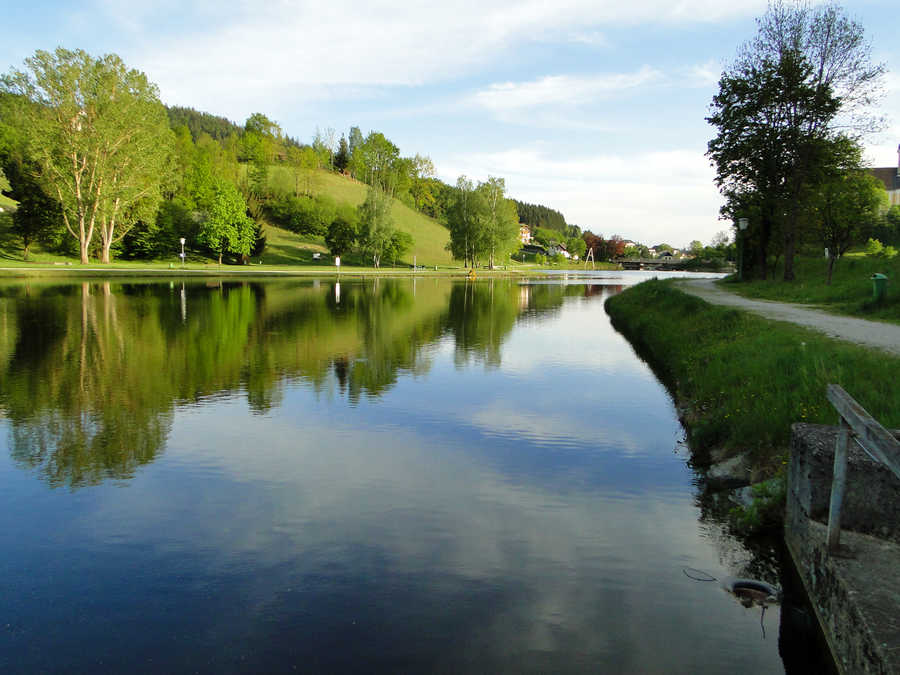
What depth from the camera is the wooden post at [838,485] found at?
16.7 feet

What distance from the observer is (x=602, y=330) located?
29.7m

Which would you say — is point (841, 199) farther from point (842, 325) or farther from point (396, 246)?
point (396, 246)

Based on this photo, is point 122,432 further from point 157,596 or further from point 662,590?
point 662,590

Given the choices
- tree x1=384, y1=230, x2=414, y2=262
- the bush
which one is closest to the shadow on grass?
tree x1=384, y1=230, x2=414, y2=262

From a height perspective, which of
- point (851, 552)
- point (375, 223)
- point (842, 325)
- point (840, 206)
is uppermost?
point (375, 223)

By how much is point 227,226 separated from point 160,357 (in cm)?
7306

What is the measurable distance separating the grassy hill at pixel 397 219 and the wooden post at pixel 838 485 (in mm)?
105228

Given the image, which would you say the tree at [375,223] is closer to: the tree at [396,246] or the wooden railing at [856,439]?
the tree at [396,246]

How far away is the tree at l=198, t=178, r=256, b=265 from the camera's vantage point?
84938 mm

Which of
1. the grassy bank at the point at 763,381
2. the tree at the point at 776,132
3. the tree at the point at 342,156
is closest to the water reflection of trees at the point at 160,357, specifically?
the grassy bank at the point at 763,381

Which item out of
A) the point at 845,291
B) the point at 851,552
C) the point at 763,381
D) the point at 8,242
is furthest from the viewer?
the point at 8,242

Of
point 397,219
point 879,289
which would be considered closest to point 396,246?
point 397,219

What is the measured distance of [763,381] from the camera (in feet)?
36.9

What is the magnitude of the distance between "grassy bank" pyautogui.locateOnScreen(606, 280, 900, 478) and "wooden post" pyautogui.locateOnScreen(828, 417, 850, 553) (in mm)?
2912
